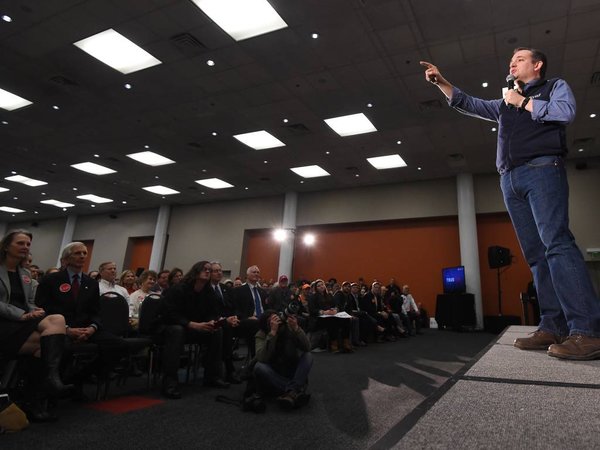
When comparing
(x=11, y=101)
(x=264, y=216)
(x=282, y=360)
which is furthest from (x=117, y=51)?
(x=264, y=216)

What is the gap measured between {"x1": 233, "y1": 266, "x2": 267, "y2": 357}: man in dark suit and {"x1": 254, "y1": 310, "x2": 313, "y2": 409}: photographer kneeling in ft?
3.06

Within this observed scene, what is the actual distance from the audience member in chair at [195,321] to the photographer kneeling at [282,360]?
1.56 ft

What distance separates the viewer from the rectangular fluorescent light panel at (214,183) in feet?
38.9

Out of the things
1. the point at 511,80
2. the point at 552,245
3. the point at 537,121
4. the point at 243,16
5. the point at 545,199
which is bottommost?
the point at 552,245

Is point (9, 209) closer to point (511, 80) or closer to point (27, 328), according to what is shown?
point (27, 328)

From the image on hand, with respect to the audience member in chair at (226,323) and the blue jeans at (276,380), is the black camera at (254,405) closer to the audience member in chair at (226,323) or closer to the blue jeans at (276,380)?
the blue jeans at (276,380)

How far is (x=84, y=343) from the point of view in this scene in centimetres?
280

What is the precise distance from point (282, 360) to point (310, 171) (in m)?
8.23

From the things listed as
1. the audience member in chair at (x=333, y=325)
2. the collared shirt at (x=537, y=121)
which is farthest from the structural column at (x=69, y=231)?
the collared shirt at (x=537, y=121)

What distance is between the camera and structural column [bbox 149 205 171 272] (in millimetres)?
13836

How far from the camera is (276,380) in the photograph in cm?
279

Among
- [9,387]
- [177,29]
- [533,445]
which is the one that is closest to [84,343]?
[9,387]

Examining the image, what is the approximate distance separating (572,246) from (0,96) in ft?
31.8

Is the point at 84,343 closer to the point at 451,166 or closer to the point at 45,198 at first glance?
the point at 451,166
